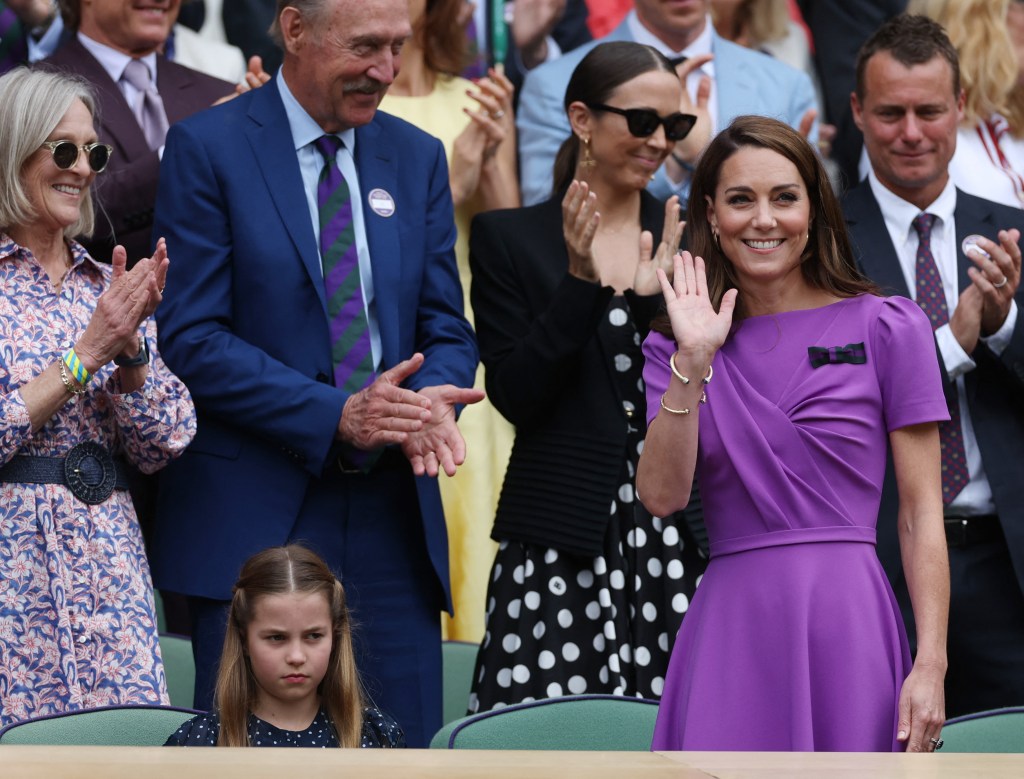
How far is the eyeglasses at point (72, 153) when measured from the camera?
415 centimetres

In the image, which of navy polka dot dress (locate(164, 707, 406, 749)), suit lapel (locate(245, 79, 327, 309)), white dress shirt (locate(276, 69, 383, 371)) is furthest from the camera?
white dress shirt (locate(276, 69, 383, 371))

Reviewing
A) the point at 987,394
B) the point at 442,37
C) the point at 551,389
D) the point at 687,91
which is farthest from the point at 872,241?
the point at 442,37

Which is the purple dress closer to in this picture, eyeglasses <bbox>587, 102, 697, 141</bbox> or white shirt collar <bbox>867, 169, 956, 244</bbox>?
eyeglasses <bbox>587, 102, 697, 141</bbox>

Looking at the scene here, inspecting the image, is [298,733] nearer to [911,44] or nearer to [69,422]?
[69,422]

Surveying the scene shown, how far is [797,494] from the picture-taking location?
11.1 feet

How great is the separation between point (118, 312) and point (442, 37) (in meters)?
2.09

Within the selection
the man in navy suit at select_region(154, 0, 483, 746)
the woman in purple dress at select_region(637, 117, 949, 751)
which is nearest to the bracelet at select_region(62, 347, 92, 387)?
the man in navy suit at select_region(154, 0, 483, 746)

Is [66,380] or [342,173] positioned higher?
[342,173]

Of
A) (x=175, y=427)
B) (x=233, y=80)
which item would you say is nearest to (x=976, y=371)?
(x=175, y=427)

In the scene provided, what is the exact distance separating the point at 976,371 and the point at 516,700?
167 centimetres

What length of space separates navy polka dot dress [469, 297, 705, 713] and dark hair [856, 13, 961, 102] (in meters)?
1.49

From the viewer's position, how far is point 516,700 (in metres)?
4.41

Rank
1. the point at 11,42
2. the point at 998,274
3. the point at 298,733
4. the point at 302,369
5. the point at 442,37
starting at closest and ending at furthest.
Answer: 1. the point at 298,733
2. the point at 302,369
3. the point at 998,274
4. the point at 11,42
5. the point at 442,37

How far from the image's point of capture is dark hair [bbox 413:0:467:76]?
5578 millimetres
